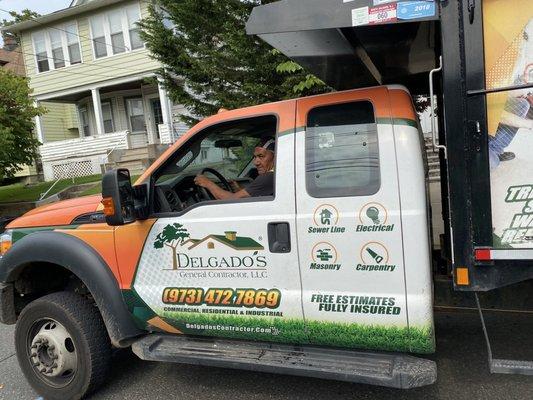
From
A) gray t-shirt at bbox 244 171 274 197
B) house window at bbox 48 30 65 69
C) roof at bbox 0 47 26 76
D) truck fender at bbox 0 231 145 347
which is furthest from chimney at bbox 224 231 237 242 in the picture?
roof at bbox 0 47 26 76

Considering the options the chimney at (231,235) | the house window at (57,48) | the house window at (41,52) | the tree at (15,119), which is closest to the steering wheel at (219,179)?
the chimney at (231,235)

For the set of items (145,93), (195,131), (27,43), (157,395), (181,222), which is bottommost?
(157,395)

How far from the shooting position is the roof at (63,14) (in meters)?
19.5

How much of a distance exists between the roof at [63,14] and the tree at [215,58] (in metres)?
11.7

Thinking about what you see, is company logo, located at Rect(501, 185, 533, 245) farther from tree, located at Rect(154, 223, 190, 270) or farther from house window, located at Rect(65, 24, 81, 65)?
house window, located at Rect(65, 24, 81, 65)

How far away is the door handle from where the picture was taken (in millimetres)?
2820

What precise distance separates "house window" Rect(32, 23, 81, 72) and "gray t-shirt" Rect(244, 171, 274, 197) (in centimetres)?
2024

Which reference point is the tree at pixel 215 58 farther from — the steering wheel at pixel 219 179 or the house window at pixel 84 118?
the house window at pixel 84 118

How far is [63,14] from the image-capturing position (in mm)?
20172

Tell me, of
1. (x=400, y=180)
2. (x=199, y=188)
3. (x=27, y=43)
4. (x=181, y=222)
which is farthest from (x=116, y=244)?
(x=27, y=43)

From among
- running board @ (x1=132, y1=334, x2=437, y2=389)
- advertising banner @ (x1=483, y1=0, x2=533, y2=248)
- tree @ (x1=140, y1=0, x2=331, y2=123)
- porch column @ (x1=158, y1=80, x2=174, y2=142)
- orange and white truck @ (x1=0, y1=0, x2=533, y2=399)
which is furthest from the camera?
porch column @ (x1=158, y1=80, x2=174, y2=142)

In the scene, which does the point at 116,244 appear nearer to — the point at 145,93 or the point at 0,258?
the point at 0,258

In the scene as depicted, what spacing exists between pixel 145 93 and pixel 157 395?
62.5ft

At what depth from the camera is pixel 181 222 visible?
3.12 metres
